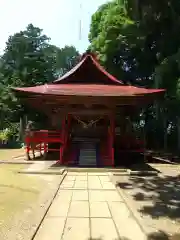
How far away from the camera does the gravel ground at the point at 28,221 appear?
486cm

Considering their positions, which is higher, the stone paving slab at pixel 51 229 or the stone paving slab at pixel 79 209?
the stone paving slab at pixel 79 209

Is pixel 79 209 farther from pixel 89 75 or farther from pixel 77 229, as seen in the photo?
pixel 89 75

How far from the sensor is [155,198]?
765 cm

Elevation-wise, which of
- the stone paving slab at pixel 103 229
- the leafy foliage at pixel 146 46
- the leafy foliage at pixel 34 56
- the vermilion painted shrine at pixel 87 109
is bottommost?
the stone paving slab at pixel 103 229

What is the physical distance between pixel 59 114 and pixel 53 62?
36360 mm

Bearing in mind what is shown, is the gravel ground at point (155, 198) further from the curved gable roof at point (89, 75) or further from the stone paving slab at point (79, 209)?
the curved gable roof at point (89, 75)

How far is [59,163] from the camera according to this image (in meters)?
13.9

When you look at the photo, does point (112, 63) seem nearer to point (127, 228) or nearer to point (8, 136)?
point (8, 136)

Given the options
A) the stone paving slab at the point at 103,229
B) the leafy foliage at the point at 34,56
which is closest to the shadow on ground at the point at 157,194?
the stone paving slab at the point at 103,229

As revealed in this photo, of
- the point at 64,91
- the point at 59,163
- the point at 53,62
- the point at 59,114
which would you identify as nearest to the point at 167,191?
the point at 59,163

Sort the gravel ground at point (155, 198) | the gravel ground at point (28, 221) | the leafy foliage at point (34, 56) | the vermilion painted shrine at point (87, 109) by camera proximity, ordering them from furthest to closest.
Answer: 1. the leafy foliage at point (34, 56)
2. the vermilion painted shrine at point (87, 109)
3. the gravel ground at point (155, 198)
4. the gravel ground at point (28, 221)

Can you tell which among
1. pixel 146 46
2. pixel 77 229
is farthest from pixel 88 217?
pixel 146 46

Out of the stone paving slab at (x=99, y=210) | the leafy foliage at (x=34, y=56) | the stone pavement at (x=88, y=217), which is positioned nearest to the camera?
the stone pavement at (x=88, y=217)

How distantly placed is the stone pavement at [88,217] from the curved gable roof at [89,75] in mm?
9557
